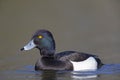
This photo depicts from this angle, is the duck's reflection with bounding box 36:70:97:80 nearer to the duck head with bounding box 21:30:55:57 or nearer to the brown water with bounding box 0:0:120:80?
the brown water with bounding box 0:0:120:80

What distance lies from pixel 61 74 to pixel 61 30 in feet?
14.6

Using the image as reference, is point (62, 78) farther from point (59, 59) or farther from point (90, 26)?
point (90, 26)

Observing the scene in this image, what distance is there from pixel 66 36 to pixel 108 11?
245 cm

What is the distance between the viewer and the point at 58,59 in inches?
499

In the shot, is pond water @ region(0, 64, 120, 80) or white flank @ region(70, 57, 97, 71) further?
white flank @ region(70, 57, 97, 71)

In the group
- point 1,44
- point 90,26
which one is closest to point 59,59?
point 1,44

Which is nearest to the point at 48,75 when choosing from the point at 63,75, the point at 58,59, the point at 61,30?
the point at 63,75

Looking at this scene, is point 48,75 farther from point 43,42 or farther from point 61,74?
point 43,42

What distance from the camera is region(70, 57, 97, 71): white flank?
41.4 feet

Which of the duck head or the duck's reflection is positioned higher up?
the duck head

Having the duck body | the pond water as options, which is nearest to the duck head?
the duck body

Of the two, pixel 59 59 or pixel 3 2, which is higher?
A: pixel 3 2

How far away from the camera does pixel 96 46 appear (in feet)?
49.4

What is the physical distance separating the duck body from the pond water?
119 millimetres
